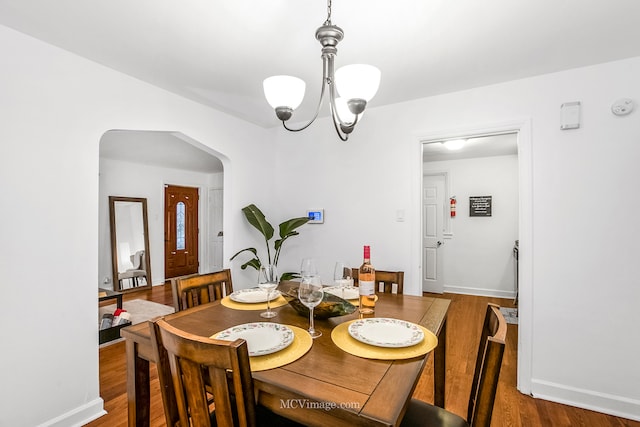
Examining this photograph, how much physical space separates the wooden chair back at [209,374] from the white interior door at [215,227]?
5.63 metres

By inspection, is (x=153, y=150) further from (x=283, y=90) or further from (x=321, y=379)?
(x=321, y=379)

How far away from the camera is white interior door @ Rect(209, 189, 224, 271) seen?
636 centimetres

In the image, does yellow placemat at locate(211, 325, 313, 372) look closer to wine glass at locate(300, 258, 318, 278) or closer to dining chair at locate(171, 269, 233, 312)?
wine glass at locate(300, 258, 318, 278)

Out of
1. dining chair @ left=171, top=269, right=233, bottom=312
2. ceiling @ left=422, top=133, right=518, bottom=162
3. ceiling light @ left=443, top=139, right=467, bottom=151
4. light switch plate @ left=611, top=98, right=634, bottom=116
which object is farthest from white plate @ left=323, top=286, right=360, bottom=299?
ceiling light @ left=443, top=139, right=467, bottom=151

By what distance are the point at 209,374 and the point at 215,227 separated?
5856mm

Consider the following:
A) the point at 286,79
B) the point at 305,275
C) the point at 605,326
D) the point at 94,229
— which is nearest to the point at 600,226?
the point at 605,326

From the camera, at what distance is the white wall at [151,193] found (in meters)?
4.65

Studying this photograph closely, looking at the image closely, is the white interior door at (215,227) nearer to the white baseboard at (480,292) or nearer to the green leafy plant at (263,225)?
the green leafy plant at (263,225)

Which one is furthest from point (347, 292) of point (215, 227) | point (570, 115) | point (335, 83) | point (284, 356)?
point (215, 227)

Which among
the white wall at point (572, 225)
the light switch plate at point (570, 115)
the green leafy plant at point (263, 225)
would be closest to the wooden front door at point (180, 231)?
the green leafy plant at point (263, 225)

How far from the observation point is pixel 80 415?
189 centimetres

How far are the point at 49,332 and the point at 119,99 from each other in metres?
1.56

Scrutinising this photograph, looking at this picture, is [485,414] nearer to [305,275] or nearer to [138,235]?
[305,275]

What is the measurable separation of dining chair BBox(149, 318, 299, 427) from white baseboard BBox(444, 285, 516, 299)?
4962mm
